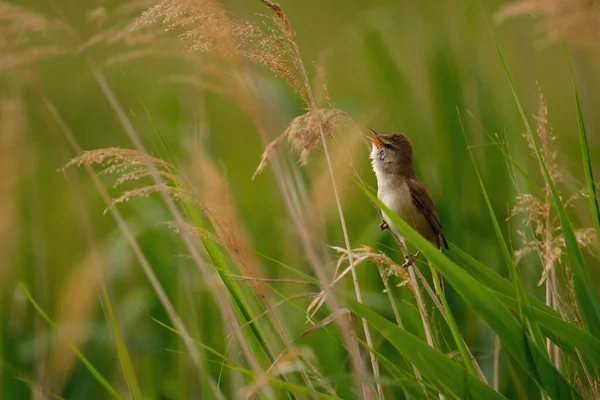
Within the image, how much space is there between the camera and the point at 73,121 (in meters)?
8.25

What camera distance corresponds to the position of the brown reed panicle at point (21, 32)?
214 centimetres

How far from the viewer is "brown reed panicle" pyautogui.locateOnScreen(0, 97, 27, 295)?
2.69 m

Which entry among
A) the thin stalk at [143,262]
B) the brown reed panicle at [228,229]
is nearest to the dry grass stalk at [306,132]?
the brown reed panicle at [228,229]

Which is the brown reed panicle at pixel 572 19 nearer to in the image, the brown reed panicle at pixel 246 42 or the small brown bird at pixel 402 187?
the brown reed panicle at pixel 246 42

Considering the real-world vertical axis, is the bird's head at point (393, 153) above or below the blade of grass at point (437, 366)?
above

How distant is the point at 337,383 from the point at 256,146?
3969 mm

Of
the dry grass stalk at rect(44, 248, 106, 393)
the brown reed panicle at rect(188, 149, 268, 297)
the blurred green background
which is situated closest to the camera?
the brown reed panicle at rect(188, 149, 268, 297)

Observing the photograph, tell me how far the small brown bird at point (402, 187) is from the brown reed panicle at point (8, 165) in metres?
1.37

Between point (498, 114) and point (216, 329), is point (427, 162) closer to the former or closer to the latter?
point (498, 114)

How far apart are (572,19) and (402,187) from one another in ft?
4.41

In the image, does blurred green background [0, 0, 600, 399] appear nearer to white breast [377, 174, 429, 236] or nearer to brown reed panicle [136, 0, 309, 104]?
white breast [377, 174, 429, 236]

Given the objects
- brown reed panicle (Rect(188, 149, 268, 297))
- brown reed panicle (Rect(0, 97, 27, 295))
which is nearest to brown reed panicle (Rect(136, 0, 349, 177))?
brown reed panicle (Rect(188, 149, 268, 297))

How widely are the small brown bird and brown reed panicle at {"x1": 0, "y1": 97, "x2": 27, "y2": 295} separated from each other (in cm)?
137

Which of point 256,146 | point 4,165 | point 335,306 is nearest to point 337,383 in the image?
point 335,306
